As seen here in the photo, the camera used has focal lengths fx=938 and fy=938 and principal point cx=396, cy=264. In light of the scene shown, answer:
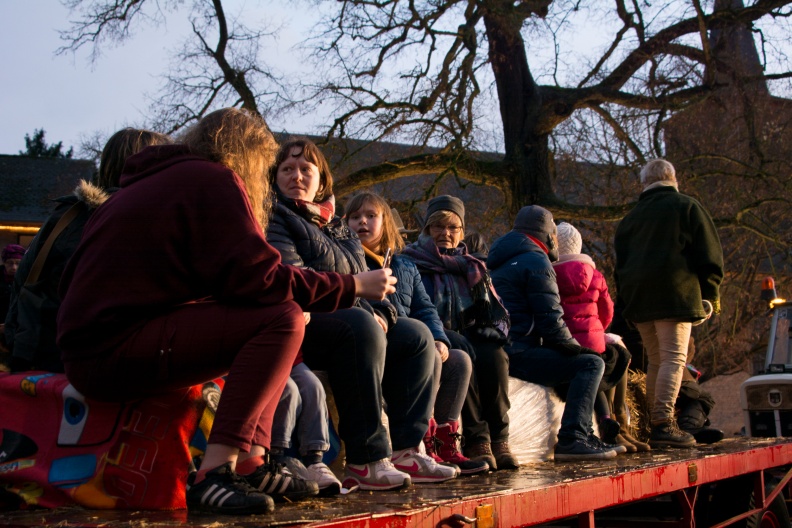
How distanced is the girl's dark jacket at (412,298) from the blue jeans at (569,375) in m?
0.85

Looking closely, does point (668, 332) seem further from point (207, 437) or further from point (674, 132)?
point (674, 132)

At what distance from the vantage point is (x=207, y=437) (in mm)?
2809

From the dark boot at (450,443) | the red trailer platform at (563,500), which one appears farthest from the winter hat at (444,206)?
the red trailer platform at (563,500)

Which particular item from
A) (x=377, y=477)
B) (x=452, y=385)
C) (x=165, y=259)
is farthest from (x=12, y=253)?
(x=165, y=259)

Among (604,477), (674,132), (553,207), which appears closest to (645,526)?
(604,477)

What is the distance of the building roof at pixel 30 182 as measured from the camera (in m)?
28.1

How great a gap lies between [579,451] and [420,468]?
5.62 feet

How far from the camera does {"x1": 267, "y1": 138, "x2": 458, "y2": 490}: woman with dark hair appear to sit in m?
3.41

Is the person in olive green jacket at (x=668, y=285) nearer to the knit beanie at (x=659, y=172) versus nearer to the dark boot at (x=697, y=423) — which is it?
the knit beanie at (x=659, y=172)

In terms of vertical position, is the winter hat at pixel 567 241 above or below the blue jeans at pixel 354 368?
above

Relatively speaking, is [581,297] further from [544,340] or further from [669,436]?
[669,436]

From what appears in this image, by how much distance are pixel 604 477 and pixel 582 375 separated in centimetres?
147

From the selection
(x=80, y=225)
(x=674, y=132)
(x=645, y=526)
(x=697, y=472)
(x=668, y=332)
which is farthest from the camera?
(x=674, y=132)

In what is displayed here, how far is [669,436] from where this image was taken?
590 centimetres
